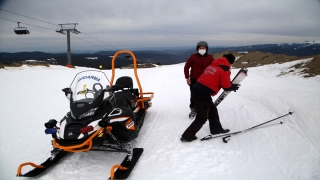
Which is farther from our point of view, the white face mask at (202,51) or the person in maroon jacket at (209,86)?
the white face mask at (202,51)

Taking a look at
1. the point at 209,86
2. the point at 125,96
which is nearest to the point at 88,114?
the point at 125,96

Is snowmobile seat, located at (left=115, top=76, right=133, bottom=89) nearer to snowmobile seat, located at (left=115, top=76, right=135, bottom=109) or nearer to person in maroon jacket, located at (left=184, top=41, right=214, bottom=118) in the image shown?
snowmobile seat, located at (left=115, top=76, right=135, bottom=109)

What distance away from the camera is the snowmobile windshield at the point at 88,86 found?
12.0 ft

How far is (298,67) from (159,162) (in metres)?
9.38

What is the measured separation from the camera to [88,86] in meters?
3.82

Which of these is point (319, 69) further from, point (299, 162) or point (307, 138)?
point (299, 162)

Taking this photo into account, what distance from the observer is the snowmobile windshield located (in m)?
3.67

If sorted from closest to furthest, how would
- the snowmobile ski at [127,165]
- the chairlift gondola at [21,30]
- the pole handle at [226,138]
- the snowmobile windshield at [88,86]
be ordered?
the snowmobile ski at [127,165]
the snowmobile windshield at [88,86]
the pole handle at [226,138]
the chairlift gondola at [21,30]

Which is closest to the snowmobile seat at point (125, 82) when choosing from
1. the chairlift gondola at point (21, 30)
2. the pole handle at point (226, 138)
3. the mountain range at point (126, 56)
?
the mountain range at point (126, 56)

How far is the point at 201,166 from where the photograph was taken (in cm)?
344

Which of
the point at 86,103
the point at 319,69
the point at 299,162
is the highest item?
the point at 319,69

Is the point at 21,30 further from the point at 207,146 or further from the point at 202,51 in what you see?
the point at 207,146

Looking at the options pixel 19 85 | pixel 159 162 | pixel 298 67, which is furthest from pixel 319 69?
pixel 19 85

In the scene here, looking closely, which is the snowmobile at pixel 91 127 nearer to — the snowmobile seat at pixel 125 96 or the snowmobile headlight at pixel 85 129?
the snowmobile headlight at pixel 85 129
